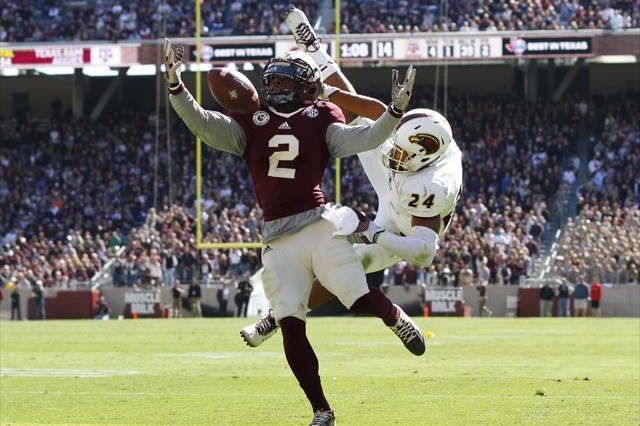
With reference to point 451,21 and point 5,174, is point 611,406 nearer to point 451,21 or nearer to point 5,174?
point 451,21

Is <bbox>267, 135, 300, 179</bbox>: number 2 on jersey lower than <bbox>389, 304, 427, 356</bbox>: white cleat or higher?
higher

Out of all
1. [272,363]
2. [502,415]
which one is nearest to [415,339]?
[502,415]

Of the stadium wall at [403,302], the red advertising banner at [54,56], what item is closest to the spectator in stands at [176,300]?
the stadium wall at [403,302]

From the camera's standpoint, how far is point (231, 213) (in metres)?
29.4

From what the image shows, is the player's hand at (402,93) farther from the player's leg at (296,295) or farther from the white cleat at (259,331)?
the white cleat at (259,331)

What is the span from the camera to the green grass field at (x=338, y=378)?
8.06 m

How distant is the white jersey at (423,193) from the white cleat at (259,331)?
1334 mm

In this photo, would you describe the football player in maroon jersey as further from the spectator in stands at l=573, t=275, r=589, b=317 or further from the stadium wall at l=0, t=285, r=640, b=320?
the stadium wall at l=0, t=285, r=640, b=320

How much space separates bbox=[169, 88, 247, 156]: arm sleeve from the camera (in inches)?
254

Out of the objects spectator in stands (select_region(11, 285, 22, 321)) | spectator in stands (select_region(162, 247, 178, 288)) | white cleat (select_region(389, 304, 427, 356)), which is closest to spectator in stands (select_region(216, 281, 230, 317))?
spectator in stands (select_region(162, 247, 178, 288))

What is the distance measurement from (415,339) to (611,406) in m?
2.04

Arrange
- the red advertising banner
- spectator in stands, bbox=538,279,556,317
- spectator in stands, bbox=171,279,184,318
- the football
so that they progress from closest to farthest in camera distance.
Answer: the football
spectator in stands, bbox=538,279,556,317
spectator in stands, bbox=171,279,184,318
the red advertising banner

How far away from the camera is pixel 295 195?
22.0 feet

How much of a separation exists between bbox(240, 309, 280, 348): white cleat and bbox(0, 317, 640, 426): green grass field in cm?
60
